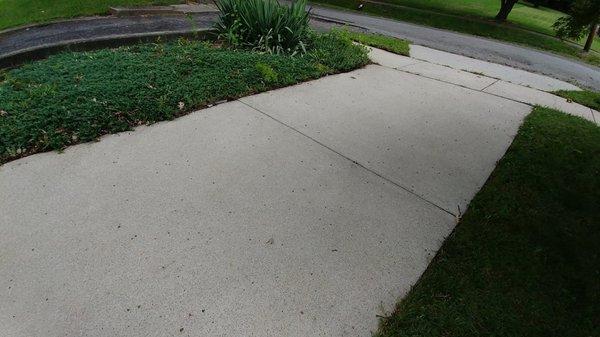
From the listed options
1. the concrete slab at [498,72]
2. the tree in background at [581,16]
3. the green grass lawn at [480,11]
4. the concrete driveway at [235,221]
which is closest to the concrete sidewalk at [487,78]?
the concrete slab at [498,72]

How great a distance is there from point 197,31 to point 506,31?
54.9 ft

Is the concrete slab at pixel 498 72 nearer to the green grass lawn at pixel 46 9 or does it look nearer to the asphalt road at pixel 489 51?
the asphalt road at pixel 489 51

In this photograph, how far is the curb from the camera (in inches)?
203

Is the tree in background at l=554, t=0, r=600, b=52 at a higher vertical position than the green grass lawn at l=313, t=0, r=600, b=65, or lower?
higher

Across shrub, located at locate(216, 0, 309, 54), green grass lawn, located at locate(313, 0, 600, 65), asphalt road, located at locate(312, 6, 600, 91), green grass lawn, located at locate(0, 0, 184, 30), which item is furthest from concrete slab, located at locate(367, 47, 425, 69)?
green grass lawn, located at locate(313, 0, 600, 65)

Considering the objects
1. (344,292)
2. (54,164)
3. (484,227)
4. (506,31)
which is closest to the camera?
(344,292)

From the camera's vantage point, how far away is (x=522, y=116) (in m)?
4.82

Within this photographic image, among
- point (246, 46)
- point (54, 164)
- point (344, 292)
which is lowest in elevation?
point (344, 292)

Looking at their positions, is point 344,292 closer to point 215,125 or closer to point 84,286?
point 84,286

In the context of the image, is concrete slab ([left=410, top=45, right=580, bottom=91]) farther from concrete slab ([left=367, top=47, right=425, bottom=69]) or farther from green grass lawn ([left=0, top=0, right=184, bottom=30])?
green grass lawn ([left=0, top=0, right=184, bottom=30])

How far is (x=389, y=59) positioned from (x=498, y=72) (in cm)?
228

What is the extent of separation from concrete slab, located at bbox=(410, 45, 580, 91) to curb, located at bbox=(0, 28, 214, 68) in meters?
4.61

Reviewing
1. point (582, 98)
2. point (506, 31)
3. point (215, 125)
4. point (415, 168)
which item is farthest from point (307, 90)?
point (506, 31)

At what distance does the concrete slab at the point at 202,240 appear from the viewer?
206cm
